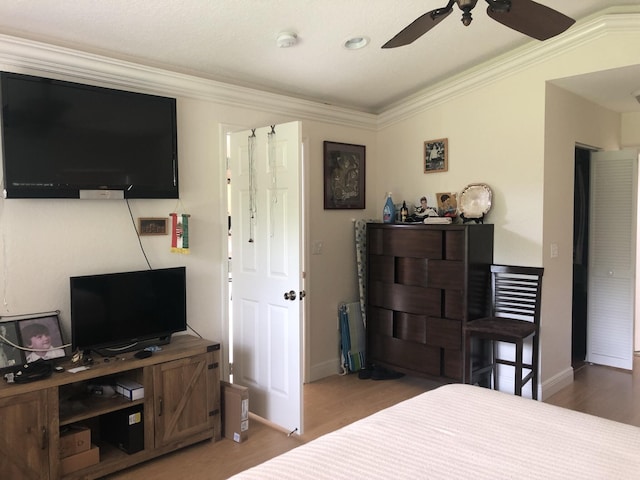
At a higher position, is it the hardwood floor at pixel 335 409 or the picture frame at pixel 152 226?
the picture frame at pixel 152 226

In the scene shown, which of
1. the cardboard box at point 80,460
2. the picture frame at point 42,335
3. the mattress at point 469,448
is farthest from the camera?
the picture frame at point 42,335

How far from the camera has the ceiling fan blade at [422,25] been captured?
204 cm

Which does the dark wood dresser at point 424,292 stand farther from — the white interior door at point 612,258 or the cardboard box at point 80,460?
the cardboard box at point 80,460

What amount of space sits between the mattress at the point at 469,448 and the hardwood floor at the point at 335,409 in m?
1.40

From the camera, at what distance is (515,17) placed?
2.06 m

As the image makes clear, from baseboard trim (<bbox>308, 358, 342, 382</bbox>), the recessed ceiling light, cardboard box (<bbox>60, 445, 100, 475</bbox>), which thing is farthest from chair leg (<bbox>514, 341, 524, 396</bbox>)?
cardboard box (<bbox>60, 445, 100, 475</bbox>)

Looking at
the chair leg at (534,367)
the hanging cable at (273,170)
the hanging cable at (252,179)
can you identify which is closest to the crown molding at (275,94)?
the hanging cable at (252,179)

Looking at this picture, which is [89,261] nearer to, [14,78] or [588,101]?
[14,78]

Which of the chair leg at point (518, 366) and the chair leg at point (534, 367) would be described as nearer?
the chair leg at point (518, 366)

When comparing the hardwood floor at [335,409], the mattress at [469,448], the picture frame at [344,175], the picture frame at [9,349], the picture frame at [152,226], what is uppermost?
the picture frame at [344,175]

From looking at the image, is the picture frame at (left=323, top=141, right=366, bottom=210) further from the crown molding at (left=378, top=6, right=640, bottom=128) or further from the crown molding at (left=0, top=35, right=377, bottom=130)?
the crown molding at (left=378, top=6, right=640, bottom=128)

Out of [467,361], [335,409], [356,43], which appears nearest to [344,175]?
[356,43]

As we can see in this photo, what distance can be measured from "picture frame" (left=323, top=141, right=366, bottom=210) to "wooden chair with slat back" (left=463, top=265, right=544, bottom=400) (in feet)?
4.58

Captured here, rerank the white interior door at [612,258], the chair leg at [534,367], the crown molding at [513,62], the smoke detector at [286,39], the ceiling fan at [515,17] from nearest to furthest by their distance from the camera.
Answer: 1. the ceiling fan at [515,17]
2. the smoke detector at [286,39]
3. the crown molding at [513,62]
4. the chair leg at [534,367]
5. the white interior door at [612,258]
